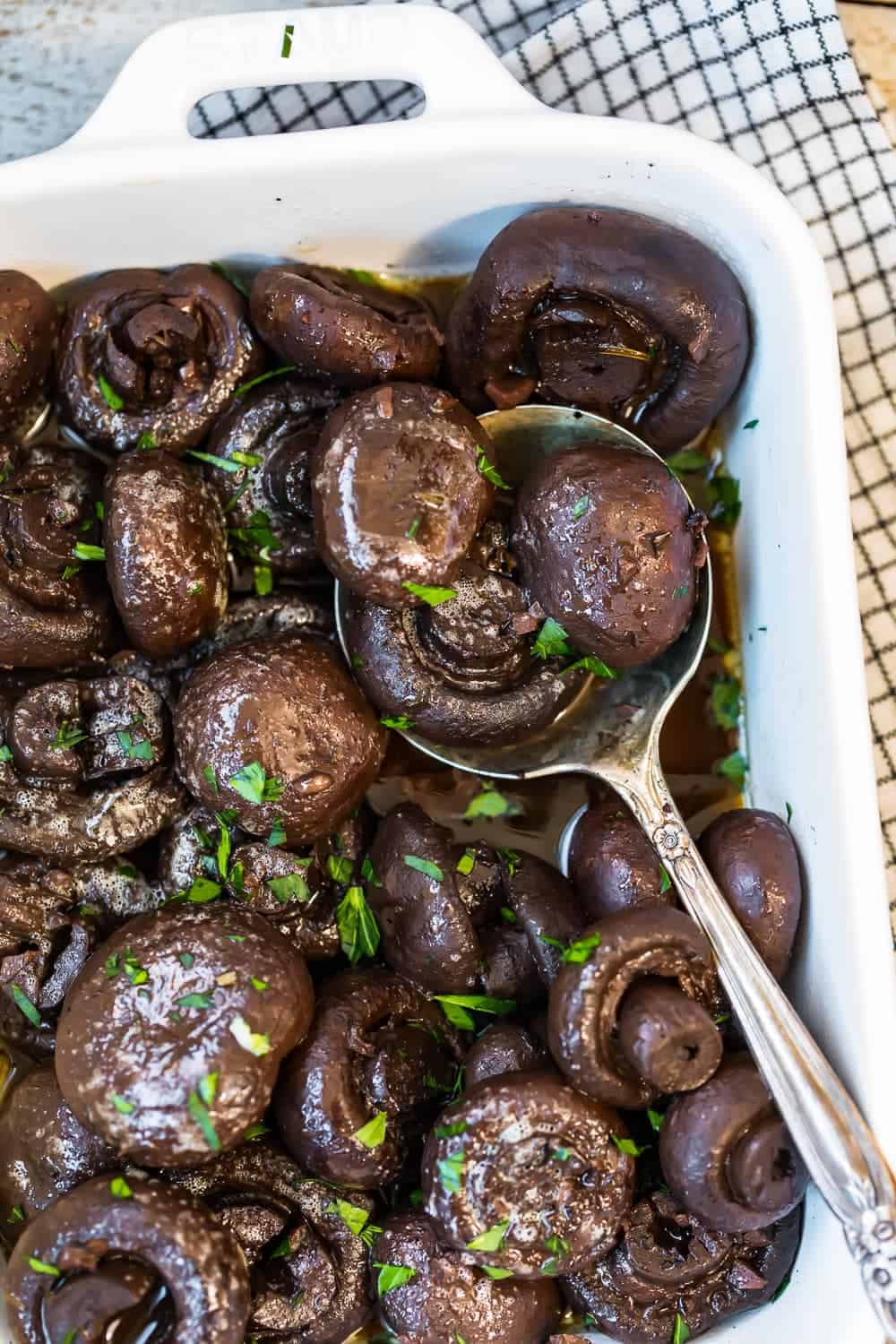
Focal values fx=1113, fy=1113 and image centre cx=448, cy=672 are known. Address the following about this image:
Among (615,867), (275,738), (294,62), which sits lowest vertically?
(615,867)

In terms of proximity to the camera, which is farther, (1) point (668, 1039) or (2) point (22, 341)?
(2) point (22, 341)

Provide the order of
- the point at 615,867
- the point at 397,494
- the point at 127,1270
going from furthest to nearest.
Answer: the point at 615,867
the point at 397,494
the point at 127,1270

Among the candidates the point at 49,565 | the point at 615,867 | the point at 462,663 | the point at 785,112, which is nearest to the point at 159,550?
the point at 49,565

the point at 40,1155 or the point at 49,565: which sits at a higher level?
the point at 49,565

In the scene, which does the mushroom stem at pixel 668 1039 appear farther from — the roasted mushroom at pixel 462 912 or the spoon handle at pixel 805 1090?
the roasted mushroom at pixel 462 912

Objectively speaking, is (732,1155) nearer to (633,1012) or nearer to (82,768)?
(633,1012)

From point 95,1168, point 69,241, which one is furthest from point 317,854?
point 69,241

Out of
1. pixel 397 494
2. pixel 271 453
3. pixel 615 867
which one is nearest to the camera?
pixel 397 494

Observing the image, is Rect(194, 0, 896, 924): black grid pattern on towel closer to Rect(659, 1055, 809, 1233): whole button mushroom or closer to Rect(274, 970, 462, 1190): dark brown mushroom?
Rect(659, 1055, 809, 1233): whole button mushroom
